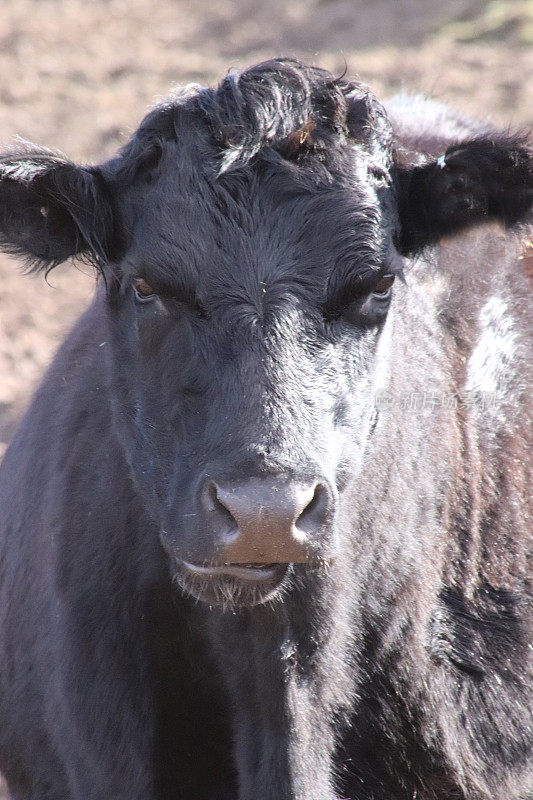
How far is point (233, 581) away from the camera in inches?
122

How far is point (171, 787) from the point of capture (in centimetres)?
366

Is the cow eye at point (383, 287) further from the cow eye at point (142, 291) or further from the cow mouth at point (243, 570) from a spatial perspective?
the cow mouth at point (243, 570)

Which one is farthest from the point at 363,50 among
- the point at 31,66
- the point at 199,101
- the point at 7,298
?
the point at 199,101

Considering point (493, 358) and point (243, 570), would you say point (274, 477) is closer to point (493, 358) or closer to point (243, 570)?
point (243, 570)

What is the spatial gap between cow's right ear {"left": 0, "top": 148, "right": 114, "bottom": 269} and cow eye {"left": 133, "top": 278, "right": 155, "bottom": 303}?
6.7 inches

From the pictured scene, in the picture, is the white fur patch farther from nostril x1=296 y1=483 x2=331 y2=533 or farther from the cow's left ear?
nostril x1=296 y1=483 x2=331 y2=533

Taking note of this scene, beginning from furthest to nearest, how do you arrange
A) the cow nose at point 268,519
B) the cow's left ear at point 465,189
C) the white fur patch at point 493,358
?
the white fur patch at point 493,358 → the cow's left ear at point 465,189 → the cow nose at point 268,519

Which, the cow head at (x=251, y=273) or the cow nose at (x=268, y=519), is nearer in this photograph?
the cow nose at (x=268, y=519)

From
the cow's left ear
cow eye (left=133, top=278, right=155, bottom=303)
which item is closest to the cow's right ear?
cow eye (left=133, top=278, right=155, bottom=303)

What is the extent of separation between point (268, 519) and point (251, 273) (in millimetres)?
733

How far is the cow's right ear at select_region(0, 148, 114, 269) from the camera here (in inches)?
134

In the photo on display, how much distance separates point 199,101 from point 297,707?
6.05 feet

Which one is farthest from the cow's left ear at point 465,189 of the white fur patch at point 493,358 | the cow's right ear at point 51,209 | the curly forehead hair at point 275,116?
the cow's right ear at point 51,209

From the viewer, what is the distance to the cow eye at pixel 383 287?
11.1ft
